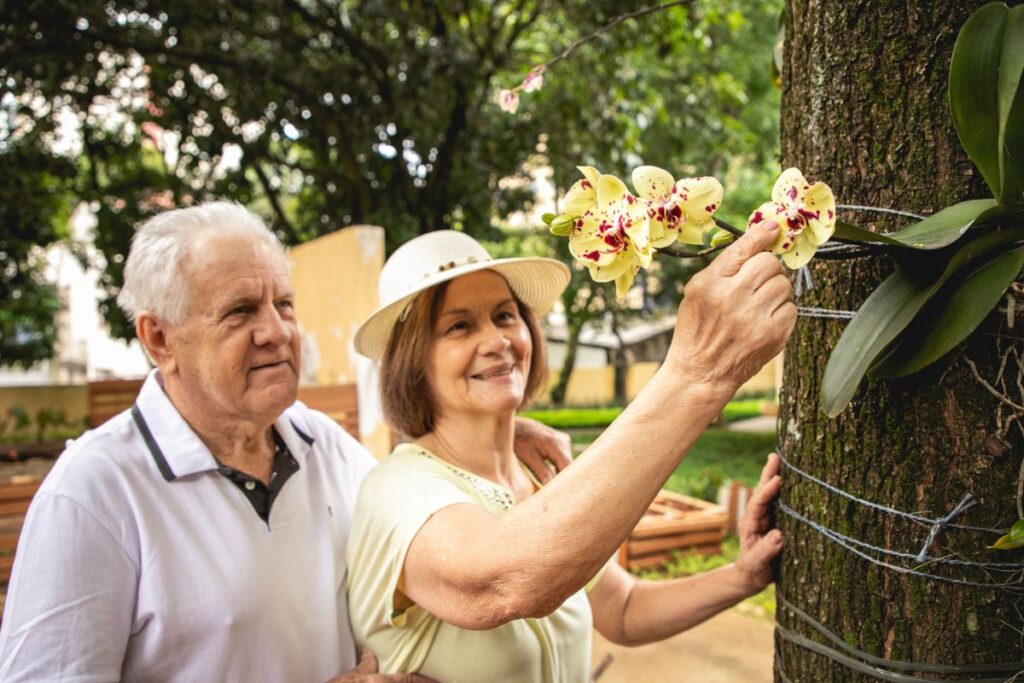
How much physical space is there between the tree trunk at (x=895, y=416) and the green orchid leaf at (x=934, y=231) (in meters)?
0.13

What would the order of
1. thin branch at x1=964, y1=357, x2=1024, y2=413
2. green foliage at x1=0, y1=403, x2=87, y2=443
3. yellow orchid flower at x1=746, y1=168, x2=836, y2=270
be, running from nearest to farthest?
yellow orchid flower at x1=746, y1=168, x2=836, y2=270 < thin branch at x1=964, y1=357, x2=1024, y2=413 < green foliage at x1=0, y1=403, x2=87, y2=443

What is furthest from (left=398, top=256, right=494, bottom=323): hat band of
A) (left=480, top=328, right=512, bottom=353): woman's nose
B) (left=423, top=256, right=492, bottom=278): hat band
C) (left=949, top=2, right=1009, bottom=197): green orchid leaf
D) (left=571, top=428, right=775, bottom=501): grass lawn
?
(left=571, top=428, right=775, bottom=501): grass lawn

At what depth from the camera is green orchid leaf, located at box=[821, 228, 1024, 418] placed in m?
0.98

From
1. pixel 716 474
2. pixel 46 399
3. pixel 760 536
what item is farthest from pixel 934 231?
pixel 46 399

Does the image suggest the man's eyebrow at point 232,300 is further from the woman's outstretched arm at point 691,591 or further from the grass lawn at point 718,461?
the grass lawn at point 718,461

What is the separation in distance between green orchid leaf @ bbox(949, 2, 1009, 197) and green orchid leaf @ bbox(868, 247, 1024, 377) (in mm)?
→ 100

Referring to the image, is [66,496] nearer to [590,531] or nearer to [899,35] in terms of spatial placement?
[590,531]

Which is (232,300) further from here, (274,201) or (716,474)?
(716,474)

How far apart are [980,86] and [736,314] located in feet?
1.39

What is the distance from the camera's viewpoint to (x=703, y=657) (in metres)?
4.03

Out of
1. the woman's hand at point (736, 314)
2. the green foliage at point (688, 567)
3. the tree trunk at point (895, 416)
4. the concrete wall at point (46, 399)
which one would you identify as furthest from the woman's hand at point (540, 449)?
the concrete wall at point (46, 399)

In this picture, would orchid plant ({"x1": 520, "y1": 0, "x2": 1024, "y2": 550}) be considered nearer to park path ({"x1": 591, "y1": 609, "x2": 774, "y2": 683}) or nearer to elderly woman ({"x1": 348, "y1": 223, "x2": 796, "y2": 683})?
elderly woman ({"x1": 348, "y1": 223, "x2": 796, "y2": 683})

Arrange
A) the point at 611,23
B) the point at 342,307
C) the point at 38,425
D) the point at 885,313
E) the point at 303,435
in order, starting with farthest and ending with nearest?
the point at 38,425 → the point at 342,307 → the point at 303,435 → the point at 611,23 → the point at 885,313

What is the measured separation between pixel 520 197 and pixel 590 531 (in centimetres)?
662
